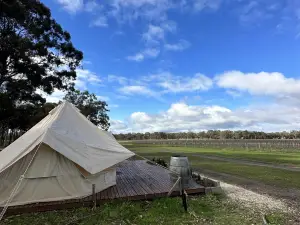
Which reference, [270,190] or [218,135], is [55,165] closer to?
[270,190]

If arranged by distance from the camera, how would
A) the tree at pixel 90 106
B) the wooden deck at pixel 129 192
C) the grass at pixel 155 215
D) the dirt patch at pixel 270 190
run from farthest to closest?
the tree at pixel 90 106 → the dirt patch at pixel 270 190 → the wooden deck at pixel 129 192 → the grass at pixel 155 215

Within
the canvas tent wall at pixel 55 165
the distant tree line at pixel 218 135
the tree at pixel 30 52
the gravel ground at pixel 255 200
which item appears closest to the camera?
the canvas tent wall at pixel 55 165

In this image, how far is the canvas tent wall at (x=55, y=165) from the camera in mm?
5969

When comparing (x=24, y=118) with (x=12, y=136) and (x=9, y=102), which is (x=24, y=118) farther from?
(x=12, y=136)

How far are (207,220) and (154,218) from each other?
1.12 metres

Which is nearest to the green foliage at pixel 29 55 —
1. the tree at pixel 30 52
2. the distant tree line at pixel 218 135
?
the tree at pixel 30 52

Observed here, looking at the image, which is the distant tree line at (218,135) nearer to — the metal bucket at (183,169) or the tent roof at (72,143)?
the metal bucket at (183,169)

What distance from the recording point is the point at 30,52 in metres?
16.0

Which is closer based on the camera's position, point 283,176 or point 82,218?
point 82,218

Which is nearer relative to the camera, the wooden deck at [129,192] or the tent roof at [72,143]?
the wooden deck at [129,192]

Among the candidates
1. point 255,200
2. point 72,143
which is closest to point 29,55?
point 72,143

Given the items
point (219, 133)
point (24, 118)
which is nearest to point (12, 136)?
point (24, 118)

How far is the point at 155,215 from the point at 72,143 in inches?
115

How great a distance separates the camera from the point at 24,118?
775 inches
